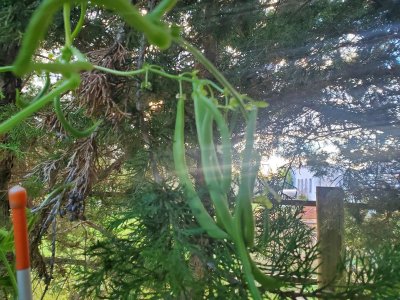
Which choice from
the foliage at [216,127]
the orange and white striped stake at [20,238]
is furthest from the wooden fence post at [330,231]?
the orange and white striped stake at [20,238]

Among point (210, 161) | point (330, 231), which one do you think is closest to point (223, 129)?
point (210, 161)

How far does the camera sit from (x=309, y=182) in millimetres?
402

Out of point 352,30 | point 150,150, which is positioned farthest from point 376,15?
point 150,150

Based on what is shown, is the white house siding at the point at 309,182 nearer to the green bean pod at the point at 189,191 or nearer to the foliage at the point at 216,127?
the foliage at the point at 216,127

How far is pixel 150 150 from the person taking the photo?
0.35 metres

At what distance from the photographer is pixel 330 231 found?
33 cm

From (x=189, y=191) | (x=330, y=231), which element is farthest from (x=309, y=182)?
(x=189, y=191)

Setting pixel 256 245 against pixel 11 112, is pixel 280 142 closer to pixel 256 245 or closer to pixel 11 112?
pixel 256 245

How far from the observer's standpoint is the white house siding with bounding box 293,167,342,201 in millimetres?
385

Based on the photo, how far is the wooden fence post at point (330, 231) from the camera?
0.28 m

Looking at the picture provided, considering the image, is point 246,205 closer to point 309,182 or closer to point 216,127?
point 216,127

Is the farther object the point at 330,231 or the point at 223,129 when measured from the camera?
the point at 330,231

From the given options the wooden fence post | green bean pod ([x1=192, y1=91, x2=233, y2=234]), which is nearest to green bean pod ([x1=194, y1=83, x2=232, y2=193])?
green bean pod ([x1=192, y1=91, x2=233, y2=234])

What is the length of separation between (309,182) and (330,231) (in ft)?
0.24
